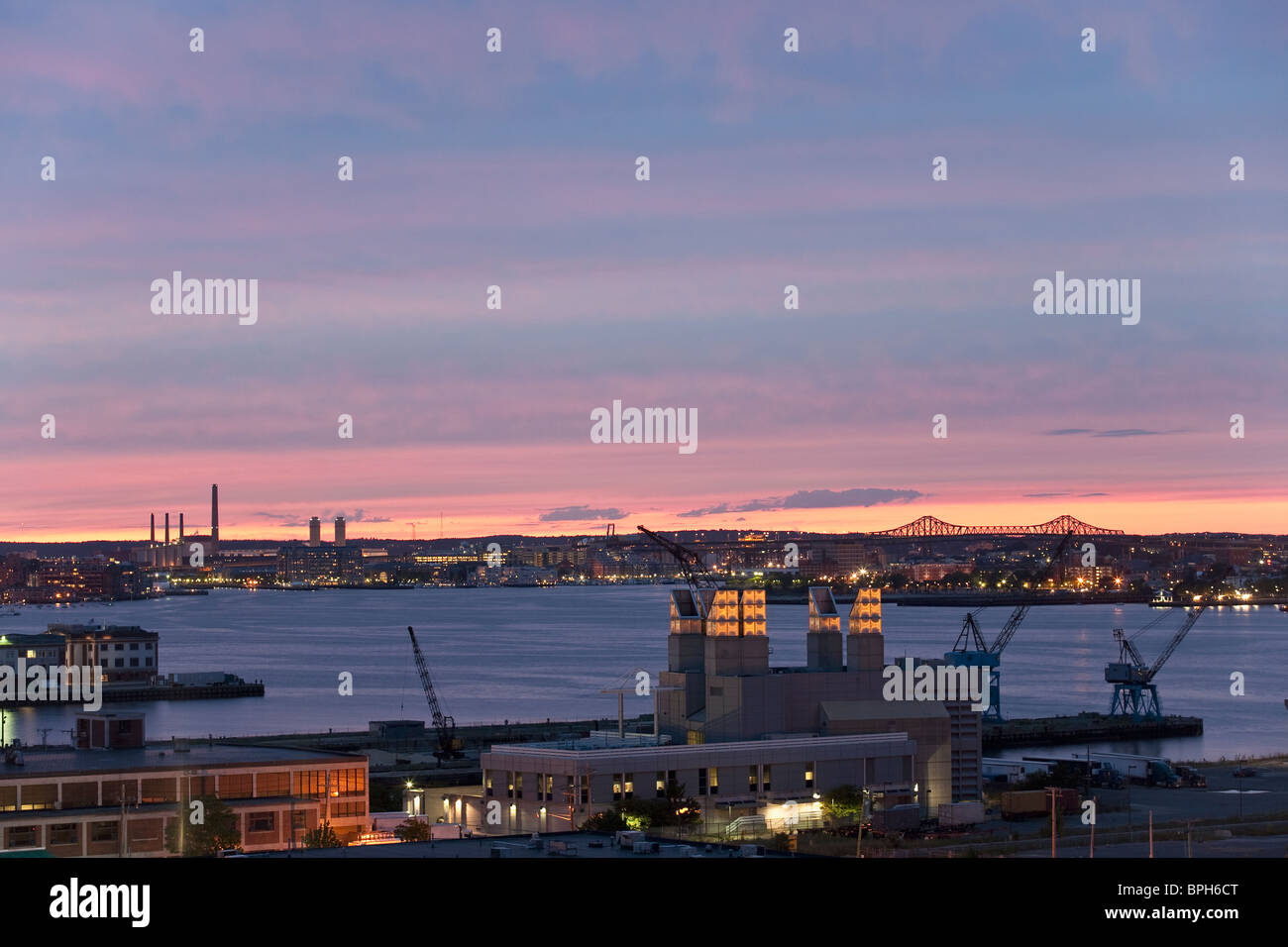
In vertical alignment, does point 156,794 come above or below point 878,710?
below

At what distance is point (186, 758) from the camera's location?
23109 mm

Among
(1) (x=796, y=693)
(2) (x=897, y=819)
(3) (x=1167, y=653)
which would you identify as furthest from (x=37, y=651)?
(2) (x=897, y=819)

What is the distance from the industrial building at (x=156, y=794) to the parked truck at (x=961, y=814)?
930 centimetres

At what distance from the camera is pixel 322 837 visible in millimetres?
21297

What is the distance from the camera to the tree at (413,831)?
21328mm

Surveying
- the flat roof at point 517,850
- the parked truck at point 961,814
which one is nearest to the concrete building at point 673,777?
the parked truck at point 961,814

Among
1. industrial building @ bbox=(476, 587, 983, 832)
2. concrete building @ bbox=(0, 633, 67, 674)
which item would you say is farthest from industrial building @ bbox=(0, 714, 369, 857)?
concrete building @ bbox=(0, 633, 67, 674)

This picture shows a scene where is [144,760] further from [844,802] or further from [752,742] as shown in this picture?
[844,802]

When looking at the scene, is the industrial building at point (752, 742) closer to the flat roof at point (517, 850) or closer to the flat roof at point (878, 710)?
the flat roof at point (878, 710)

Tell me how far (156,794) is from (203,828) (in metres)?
1.53

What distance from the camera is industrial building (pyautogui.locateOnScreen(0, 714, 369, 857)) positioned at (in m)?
21.0

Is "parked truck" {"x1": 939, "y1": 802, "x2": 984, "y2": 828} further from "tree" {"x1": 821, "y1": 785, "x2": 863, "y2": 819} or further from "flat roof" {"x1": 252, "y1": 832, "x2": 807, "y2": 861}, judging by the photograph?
"flat roof" {"x1": 252, "y1": 832, "x2": 807, "y2": 861}
